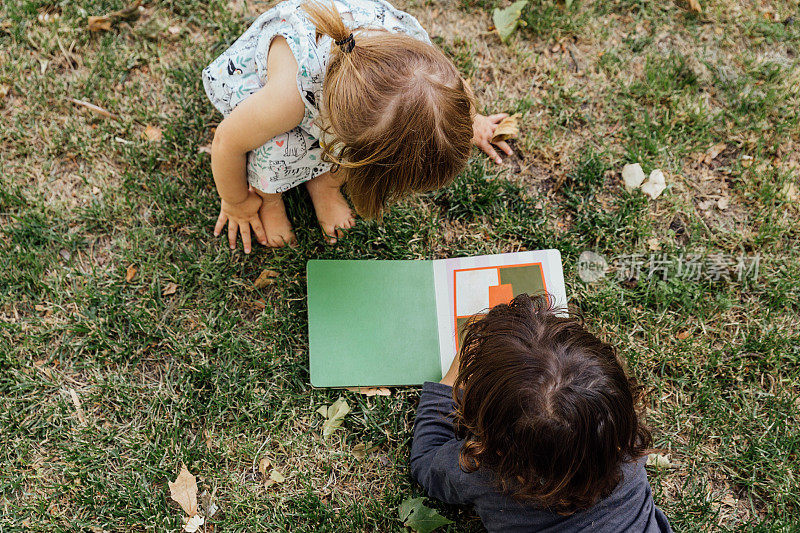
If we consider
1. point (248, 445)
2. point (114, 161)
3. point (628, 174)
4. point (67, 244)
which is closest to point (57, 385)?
point (67, 244)

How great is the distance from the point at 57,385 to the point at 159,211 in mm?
628

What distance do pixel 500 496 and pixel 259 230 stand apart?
43.5 inches

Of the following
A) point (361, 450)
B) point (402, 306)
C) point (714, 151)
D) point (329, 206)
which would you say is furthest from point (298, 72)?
point (714, 151)

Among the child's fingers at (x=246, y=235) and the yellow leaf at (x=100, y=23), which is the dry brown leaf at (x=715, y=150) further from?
the yellow leaf at (x=100, y=23)

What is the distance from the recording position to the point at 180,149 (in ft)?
7.27

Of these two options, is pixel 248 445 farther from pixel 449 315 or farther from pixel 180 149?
pixel 180 149

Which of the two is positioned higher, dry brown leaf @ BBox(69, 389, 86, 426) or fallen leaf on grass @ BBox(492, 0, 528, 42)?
fallen leaf on grass @ BBox(492, 0, 528, 42)

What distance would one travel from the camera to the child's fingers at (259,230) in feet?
6.79

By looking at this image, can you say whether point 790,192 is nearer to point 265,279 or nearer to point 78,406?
point 265,279

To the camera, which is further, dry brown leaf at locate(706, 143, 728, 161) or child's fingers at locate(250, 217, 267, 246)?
dry brown leaf at locate(706, 143, 728, 161)

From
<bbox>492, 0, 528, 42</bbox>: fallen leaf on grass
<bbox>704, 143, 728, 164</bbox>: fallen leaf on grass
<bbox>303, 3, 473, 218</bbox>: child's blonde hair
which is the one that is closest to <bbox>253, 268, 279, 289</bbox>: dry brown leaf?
<bbox>303, 3, 473, 218</bbox>: child's blonde hair

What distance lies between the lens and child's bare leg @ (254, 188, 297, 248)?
2068 millimetres

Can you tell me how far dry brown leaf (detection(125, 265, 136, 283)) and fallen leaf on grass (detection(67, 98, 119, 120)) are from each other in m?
0.56

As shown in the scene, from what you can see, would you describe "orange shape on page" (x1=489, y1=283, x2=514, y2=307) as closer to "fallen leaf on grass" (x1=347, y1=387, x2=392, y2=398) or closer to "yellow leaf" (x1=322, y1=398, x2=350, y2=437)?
"fallen leaf on grass" (x1=347, y1=387, x2=392, y2=398)
